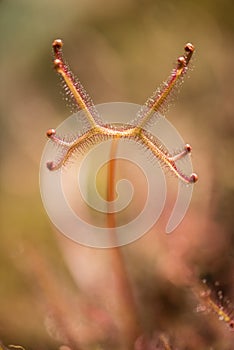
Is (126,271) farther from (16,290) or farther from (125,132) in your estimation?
(125,132)

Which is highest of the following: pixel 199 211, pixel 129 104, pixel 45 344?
pixel 129 104

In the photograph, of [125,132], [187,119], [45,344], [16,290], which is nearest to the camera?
[125,132]

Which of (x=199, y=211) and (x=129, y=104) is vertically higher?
(x=129, y=104)

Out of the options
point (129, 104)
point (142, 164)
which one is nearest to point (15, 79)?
point (129, 104)

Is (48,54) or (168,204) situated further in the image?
(48,54)

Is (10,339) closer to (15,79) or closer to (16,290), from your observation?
(16,290)

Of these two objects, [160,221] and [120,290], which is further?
[160,221]

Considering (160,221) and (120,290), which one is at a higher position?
(160,221)

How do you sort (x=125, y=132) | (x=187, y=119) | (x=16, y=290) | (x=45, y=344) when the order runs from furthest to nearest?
1. (x=187, y=119)
2. (x=16, y=290)
3. (x=45, y=344)
4. (x=125, y=132)
